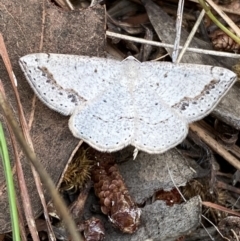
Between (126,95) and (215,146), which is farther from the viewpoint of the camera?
(215,146)

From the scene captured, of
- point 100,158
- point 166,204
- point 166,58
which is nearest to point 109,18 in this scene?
point 166,58

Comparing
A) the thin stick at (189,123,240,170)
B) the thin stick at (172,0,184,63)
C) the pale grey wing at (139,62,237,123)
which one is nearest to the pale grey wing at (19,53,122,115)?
the pale grey wing at (139,62,237,123)

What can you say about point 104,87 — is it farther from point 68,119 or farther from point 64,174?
point 64,174

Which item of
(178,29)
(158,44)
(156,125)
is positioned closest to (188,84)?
(156,125)

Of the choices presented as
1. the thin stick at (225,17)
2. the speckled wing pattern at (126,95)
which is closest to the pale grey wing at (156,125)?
the speckled wing pattern at (126,95)

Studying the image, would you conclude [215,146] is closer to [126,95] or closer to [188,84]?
[188,84]

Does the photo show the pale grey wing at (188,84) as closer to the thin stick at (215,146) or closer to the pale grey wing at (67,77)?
the pale grey wing at (67,77)
